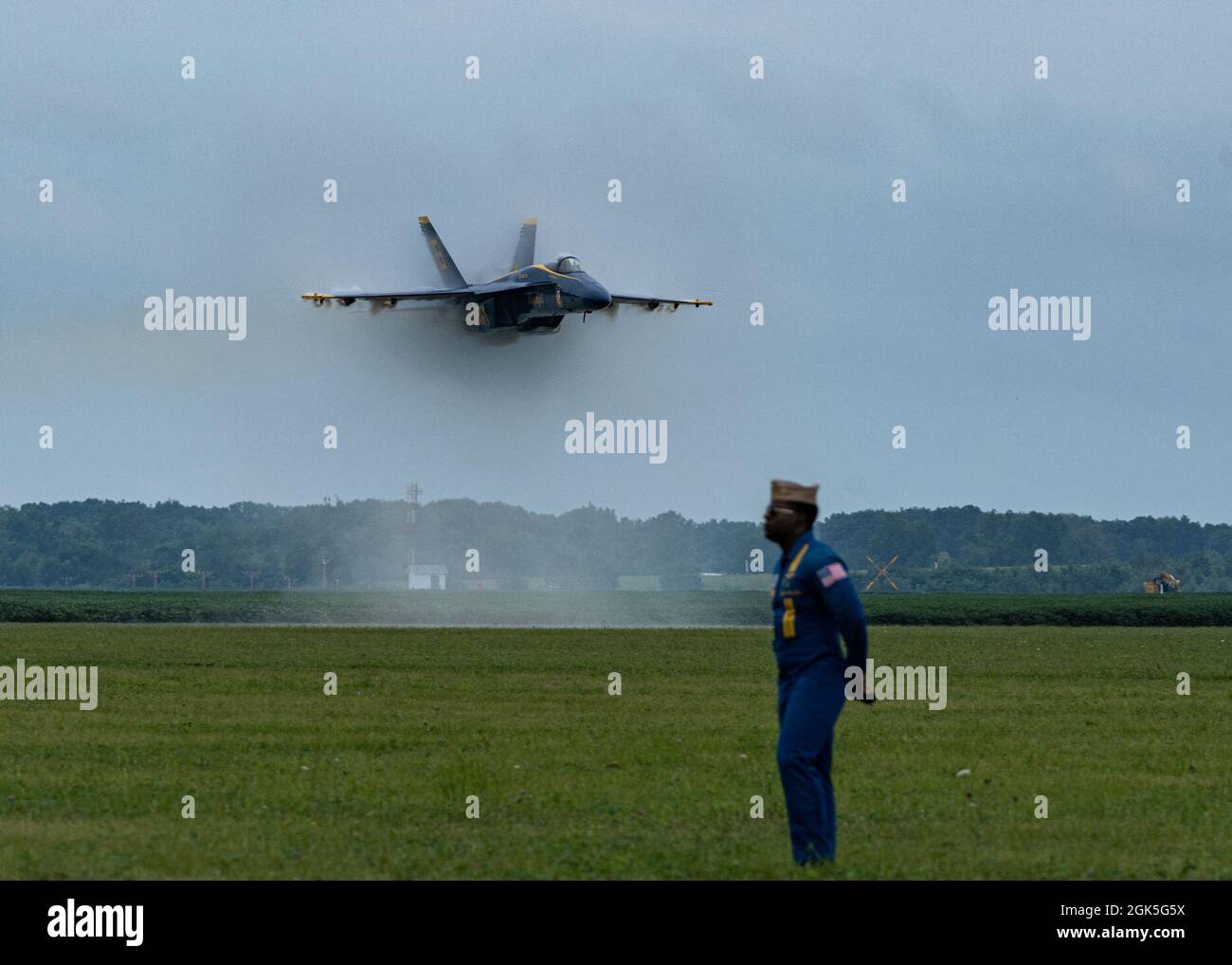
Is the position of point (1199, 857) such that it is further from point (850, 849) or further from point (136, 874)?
point (136, 874)

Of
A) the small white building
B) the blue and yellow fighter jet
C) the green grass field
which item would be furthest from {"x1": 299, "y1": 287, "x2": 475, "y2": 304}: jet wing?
the small white building

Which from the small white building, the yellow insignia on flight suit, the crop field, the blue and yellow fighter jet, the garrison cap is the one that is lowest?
the crop field

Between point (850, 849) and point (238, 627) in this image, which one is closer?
point (850, 849)

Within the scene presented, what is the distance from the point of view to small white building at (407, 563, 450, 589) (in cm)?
14462

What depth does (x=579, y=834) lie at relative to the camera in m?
14.6

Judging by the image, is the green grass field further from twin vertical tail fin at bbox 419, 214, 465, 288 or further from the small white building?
the small white building

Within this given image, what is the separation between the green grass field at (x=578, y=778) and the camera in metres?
13.4

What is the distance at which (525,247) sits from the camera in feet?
230

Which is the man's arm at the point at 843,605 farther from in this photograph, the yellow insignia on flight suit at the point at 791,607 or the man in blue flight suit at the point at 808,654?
the yellow insignia on flight suit at the point at 791,607

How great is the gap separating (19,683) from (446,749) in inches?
586

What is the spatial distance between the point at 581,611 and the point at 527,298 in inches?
1243

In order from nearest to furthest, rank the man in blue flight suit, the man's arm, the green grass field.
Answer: the man's arm → the man in blue flight suit → the green grass field

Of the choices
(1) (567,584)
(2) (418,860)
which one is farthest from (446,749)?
(1) (567,584)
